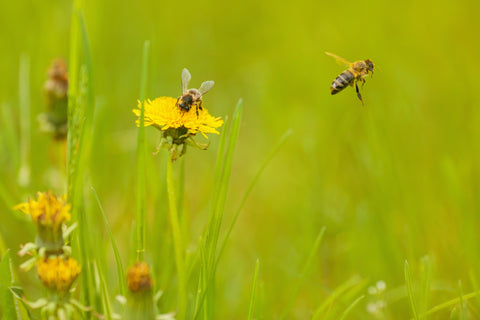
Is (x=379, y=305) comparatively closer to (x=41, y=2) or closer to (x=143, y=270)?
(x=143, y=270)

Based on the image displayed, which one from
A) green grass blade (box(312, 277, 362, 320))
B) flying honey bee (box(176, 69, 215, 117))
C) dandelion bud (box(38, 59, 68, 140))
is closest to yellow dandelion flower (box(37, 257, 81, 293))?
flying honey bee (box(176, 69, 215, 117))

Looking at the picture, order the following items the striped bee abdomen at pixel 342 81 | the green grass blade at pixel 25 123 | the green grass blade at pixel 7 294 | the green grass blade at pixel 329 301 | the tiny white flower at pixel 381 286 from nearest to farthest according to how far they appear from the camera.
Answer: the green grass blade at pixel 7 294 → the green grass blade at pixel 329 301 → the tiny white flower at pixel 381 286 → the striped bee abdomen at pixel 342 81 → the green grass blade at pixel 25 123

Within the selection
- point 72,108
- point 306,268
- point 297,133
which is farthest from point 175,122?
point 297,133

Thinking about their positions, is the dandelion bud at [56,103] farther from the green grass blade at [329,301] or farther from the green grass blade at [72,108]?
the green grass blade at [329,301]

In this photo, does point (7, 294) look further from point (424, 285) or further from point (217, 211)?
point (424, 285)

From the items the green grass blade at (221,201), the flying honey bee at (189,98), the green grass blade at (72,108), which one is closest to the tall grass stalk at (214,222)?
the green grass blade at (221,201)

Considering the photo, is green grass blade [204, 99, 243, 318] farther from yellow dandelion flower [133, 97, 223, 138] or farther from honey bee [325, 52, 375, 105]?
honey bee [325, 52, 375, 105]
